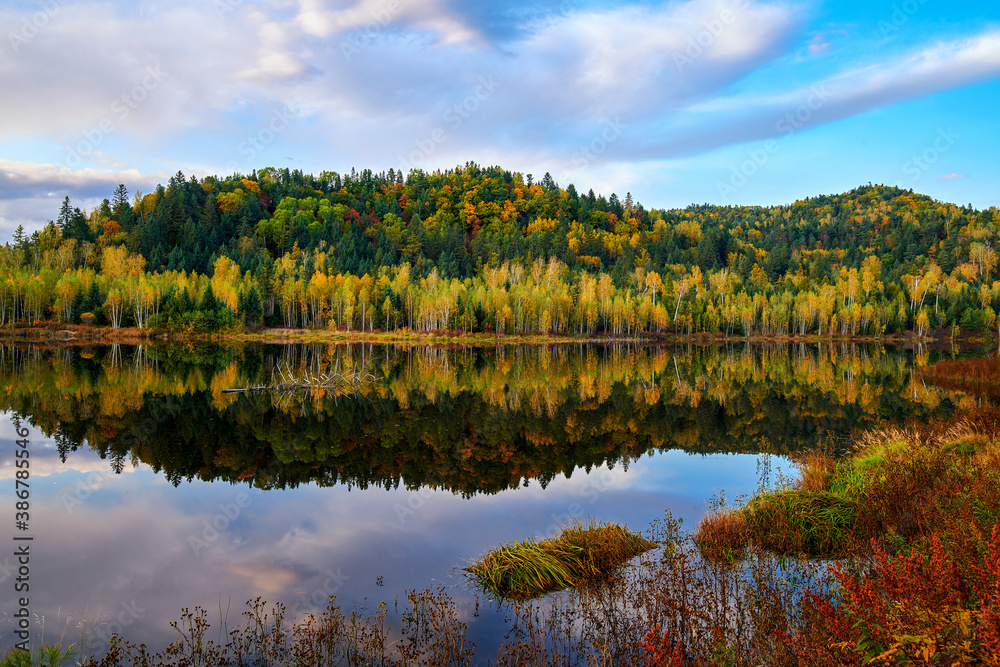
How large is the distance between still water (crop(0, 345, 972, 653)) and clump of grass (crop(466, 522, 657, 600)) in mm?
563

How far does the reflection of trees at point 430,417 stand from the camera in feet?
63.9

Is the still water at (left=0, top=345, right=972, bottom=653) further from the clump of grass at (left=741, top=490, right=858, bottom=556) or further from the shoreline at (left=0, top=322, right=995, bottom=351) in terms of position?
the shoreline at (left=0, top=322, right=995, bottom=351)

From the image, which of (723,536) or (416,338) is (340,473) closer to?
(723,536)

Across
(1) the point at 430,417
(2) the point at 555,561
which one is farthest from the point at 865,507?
(1) the point at 430,417

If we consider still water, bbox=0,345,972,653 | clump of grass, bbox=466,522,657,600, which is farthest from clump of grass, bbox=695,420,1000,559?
still water, bbox=0,345,972,653

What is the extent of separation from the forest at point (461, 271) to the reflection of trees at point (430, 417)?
45707mm

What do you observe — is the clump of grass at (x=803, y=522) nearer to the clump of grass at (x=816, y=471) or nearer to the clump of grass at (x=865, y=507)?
the clump of grass at (x=865, y=507)

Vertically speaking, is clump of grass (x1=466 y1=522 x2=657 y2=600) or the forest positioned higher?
the forest

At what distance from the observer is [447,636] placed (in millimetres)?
8188

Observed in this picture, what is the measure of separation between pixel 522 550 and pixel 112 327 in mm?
89932

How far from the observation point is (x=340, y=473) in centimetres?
1834

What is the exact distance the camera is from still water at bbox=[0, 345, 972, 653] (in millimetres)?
10805

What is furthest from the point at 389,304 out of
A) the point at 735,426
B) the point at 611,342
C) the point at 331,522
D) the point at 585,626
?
the point at 585,626

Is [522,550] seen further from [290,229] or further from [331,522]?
[290,229]
